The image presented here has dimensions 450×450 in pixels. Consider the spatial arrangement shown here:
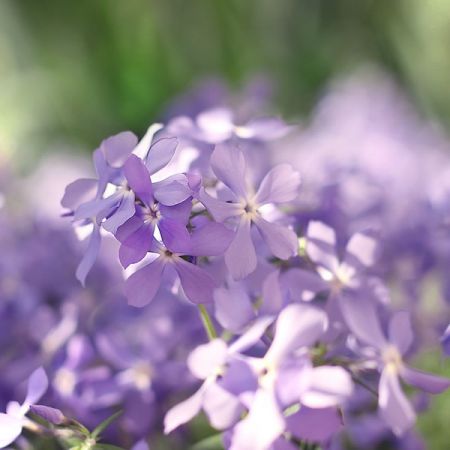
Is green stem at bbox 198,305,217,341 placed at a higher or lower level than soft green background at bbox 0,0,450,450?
higher

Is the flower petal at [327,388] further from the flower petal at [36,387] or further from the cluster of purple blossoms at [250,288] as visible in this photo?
the flower petal at [36,387]

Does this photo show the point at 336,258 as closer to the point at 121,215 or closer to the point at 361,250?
the point at 361,250

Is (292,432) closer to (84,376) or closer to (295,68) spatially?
(84,376)

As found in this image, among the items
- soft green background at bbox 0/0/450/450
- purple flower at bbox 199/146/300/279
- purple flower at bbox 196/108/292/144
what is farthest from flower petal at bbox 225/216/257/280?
soft green background at bbox 0/0/450/450

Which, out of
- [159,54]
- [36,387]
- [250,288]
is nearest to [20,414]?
[36,387]

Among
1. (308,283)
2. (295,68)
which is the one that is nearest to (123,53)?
(295,68)

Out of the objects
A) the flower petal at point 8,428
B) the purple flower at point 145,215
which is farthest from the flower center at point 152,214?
the flower petal at point 8,428

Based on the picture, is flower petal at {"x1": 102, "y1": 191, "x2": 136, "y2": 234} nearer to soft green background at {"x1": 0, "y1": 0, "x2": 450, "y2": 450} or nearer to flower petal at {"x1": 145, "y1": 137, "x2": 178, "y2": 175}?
flower petal at {"x1": 145, "y1": 137, "x2": 178, "y2": 175}
